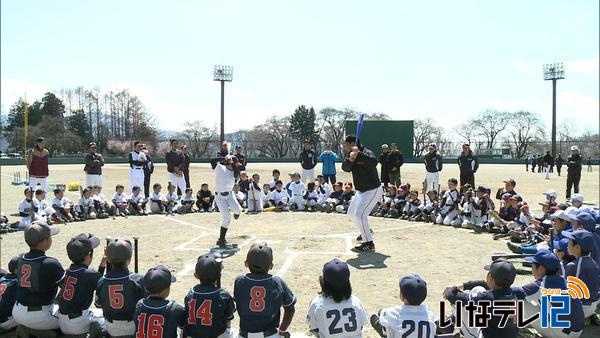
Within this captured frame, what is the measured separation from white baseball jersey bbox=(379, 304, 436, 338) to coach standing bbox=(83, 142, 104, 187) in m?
12.9

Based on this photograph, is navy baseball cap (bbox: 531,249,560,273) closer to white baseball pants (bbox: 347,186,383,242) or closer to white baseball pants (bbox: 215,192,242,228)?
white baseball pants (bbox: 347,186,383,242)

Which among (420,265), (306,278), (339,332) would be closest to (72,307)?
(339,332)

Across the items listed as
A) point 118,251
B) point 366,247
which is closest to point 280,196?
point 366,247

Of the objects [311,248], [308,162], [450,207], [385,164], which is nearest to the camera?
[311,248]

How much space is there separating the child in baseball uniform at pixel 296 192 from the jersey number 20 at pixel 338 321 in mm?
11591

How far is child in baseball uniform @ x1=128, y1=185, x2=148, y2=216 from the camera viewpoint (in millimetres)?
14430

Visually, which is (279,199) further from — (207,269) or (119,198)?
(207,269)

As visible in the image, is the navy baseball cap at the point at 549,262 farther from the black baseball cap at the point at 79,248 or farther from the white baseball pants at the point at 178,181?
the white baseball pants at the point at 178,181

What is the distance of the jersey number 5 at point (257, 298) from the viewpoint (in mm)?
4023

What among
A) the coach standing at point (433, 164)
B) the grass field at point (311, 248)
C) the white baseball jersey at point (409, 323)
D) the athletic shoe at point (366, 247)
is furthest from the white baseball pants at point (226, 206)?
the coach standing at point (433, 164)

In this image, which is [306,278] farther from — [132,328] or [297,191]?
[297,191]

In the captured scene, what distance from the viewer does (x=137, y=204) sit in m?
14.5

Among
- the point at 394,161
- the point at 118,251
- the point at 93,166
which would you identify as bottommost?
the point at 118,251

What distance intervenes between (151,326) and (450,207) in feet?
33.2
